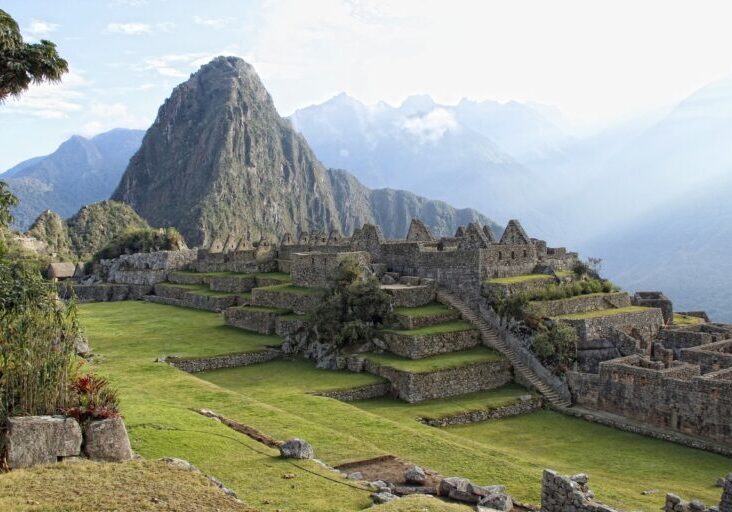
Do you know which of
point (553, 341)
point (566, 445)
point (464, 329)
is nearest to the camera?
point (566, 445)

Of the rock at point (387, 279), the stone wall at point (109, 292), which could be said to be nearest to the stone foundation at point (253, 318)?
the rock at point (387, 279)

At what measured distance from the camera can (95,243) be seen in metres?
118

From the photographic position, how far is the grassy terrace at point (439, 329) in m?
27.4

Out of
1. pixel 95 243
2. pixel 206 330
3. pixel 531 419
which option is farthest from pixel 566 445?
pixel 95 243

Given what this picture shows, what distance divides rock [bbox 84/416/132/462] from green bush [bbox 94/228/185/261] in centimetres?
6432

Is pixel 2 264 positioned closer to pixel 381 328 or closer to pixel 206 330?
pixel 381 328

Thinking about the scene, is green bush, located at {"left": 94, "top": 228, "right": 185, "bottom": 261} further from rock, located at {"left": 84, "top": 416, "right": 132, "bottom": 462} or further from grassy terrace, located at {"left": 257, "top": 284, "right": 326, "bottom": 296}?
rock, located at {"left": 84, "top": 416, "right": 132, "bottom": 462}

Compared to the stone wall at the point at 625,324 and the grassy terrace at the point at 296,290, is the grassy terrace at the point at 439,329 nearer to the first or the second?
Answer: the stone wall at the point at 625,324

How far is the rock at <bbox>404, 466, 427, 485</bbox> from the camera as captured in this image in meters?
13.9

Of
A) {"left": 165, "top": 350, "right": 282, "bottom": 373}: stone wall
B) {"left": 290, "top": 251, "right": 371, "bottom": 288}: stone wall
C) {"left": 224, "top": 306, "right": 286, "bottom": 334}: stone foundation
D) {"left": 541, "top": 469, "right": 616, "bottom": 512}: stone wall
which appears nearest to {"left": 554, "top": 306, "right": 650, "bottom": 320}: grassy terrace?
{"left": 290, "top": 251, "right": 371, "bottom": 288}: stone wall

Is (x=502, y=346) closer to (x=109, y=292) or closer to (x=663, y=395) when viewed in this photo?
(x=663, y=395)

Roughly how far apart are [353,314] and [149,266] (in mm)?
39617

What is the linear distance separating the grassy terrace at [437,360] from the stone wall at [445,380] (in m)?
0.19

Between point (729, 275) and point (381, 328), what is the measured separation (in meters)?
86.2
